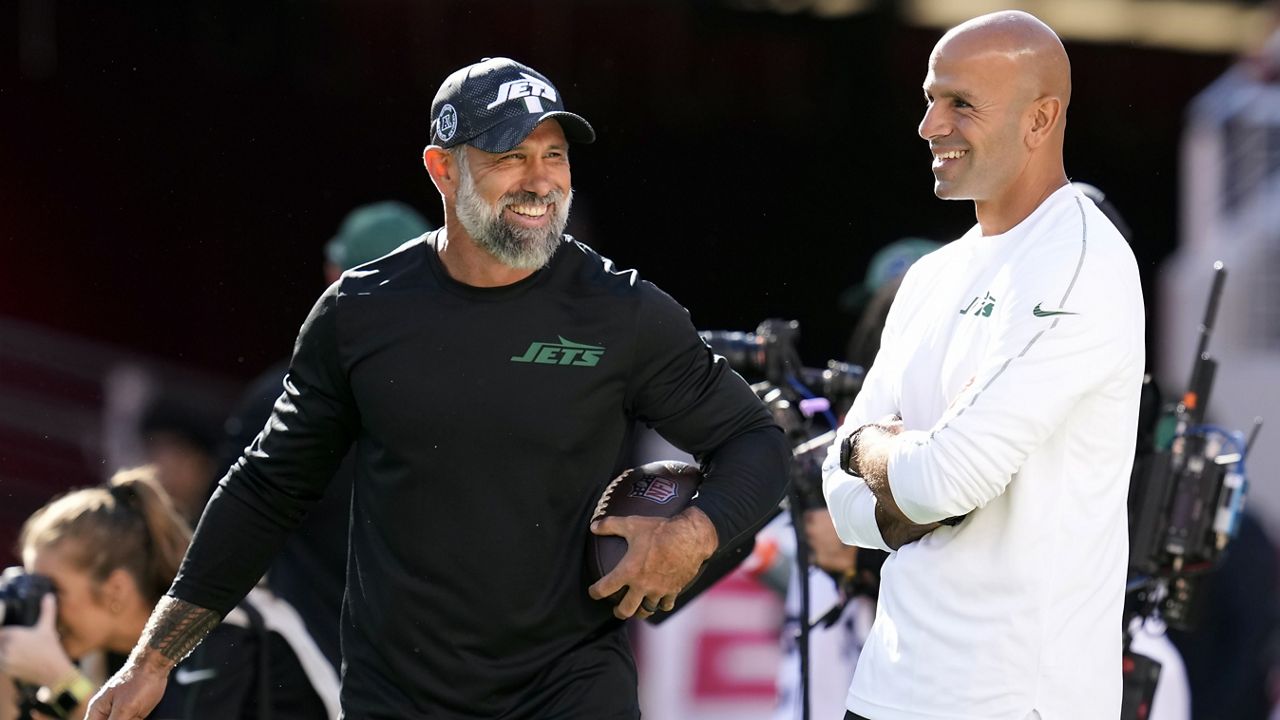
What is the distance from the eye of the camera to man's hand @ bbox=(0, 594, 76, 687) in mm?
4645

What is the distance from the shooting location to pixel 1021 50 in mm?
3352

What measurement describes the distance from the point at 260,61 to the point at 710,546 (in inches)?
262

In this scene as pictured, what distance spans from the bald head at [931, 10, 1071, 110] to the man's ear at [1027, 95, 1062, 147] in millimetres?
12

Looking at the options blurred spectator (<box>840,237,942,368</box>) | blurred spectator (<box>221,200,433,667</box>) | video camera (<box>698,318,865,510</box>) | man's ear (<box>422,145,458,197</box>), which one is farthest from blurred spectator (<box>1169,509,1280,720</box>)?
man's ear (<box>422,145,458,197</box>)

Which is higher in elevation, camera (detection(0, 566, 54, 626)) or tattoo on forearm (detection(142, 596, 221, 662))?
tattoo on forearm (detection(142, 596, 221, 662))

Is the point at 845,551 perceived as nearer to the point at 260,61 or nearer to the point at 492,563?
the point at 492,563

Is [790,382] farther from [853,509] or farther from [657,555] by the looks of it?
[657,555]

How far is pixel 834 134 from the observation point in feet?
35.1

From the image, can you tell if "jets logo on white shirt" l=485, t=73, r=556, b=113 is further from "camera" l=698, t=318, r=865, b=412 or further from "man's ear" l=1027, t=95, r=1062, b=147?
"camera" l=698, t=318, r=865, b=412

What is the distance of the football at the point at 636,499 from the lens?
11.2 feet

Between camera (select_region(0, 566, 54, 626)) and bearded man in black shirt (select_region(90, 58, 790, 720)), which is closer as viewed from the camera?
bearded man in black shirt (select_region(90, 58, 790, 720))

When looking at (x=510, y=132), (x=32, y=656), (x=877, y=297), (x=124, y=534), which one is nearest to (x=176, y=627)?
(x=510, y=132)

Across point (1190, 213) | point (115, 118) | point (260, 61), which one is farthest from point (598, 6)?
point (1190, 213)

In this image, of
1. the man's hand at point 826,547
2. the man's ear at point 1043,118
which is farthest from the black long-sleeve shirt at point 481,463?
the man's hand at point 826,547
